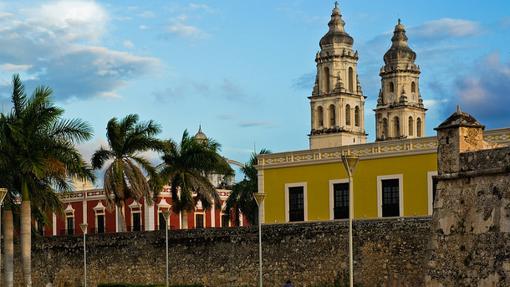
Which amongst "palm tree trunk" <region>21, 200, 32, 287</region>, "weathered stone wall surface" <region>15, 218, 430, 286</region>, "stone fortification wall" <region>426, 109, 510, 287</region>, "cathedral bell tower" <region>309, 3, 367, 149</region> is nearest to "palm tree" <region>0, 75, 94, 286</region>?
"palm tree trunk" <region>21, 200, 32, 287</region>

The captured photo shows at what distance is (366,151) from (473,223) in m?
20.6

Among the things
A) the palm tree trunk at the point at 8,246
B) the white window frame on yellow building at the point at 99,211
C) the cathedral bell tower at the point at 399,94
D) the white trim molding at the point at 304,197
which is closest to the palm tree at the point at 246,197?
the white window frame on yellow building at the point at 99,211

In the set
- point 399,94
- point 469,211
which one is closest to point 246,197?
point 399,94

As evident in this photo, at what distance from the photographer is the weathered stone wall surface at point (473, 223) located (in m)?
17.8

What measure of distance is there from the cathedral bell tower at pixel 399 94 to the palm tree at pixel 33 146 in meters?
48.4

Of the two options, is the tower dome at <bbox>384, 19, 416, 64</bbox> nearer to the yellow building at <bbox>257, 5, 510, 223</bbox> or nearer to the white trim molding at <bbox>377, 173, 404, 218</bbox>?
the yellow building at <bbox>257, 5, 510, 223</bbox>

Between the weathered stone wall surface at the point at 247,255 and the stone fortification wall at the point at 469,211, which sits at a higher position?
the stone fortification wall at the point at 469,211

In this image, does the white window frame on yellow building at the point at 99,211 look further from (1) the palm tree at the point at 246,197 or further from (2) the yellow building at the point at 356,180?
(2) the yellow building at the point at 356,180

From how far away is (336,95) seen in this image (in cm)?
7431

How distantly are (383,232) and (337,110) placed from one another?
42.2 m

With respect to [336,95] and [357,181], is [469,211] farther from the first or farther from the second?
[336,95]

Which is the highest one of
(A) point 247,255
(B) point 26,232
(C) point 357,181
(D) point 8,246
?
(C) point 357,181

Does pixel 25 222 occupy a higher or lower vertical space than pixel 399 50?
lower

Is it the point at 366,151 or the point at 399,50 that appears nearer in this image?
the point at 366,151
